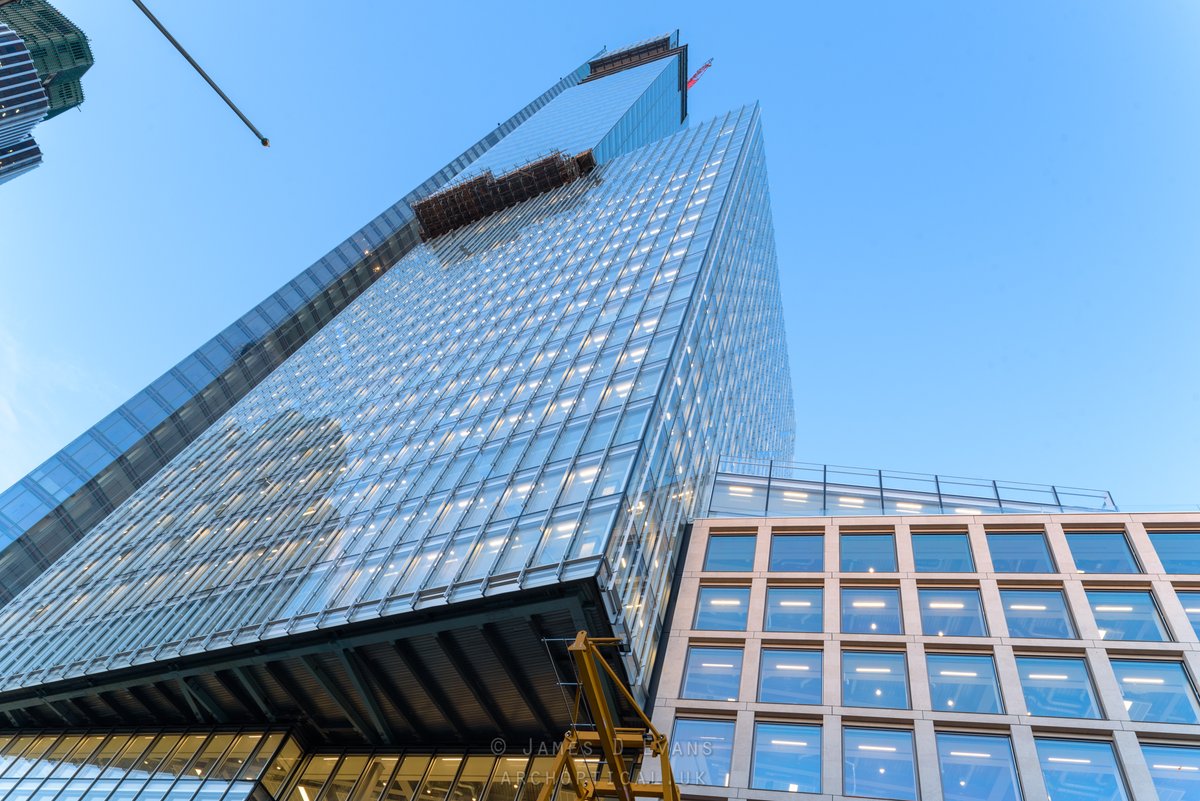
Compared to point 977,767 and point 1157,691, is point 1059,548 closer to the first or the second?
point 1157,691

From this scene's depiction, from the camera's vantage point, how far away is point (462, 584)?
27719mm

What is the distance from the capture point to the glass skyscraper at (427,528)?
2848cm

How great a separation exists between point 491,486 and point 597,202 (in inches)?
1730

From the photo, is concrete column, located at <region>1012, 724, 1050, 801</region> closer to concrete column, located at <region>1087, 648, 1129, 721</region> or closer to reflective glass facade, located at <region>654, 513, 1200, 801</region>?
reflective glass facade, located at <region>654, 513, 1200, 801</region>

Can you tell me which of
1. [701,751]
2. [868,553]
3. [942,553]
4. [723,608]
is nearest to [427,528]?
[723,608]

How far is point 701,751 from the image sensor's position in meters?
25.6

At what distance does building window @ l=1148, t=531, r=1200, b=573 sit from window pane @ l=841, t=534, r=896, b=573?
887 cm

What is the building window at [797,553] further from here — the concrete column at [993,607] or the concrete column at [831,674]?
the concrete column at [993,607]

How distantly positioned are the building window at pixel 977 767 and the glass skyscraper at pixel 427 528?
940 centimetres

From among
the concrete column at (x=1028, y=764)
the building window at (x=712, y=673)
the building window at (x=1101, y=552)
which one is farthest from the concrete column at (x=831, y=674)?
the building window at (x=1101, y=552)

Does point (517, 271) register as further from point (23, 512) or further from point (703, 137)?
point (23, 512)

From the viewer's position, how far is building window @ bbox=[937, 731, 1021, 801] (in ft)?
74.3

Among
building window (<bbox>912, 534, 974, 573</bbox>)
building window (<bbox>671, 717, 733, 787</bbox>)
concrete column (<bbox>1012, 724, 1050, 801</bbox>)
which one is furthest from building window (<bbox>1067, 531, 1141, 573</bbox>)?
building window (<bbox>671, 717, 733, 787</bbox>)

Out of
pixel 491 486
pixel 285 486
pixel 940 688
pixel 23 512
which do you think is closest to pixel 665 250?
pixel 491 486
